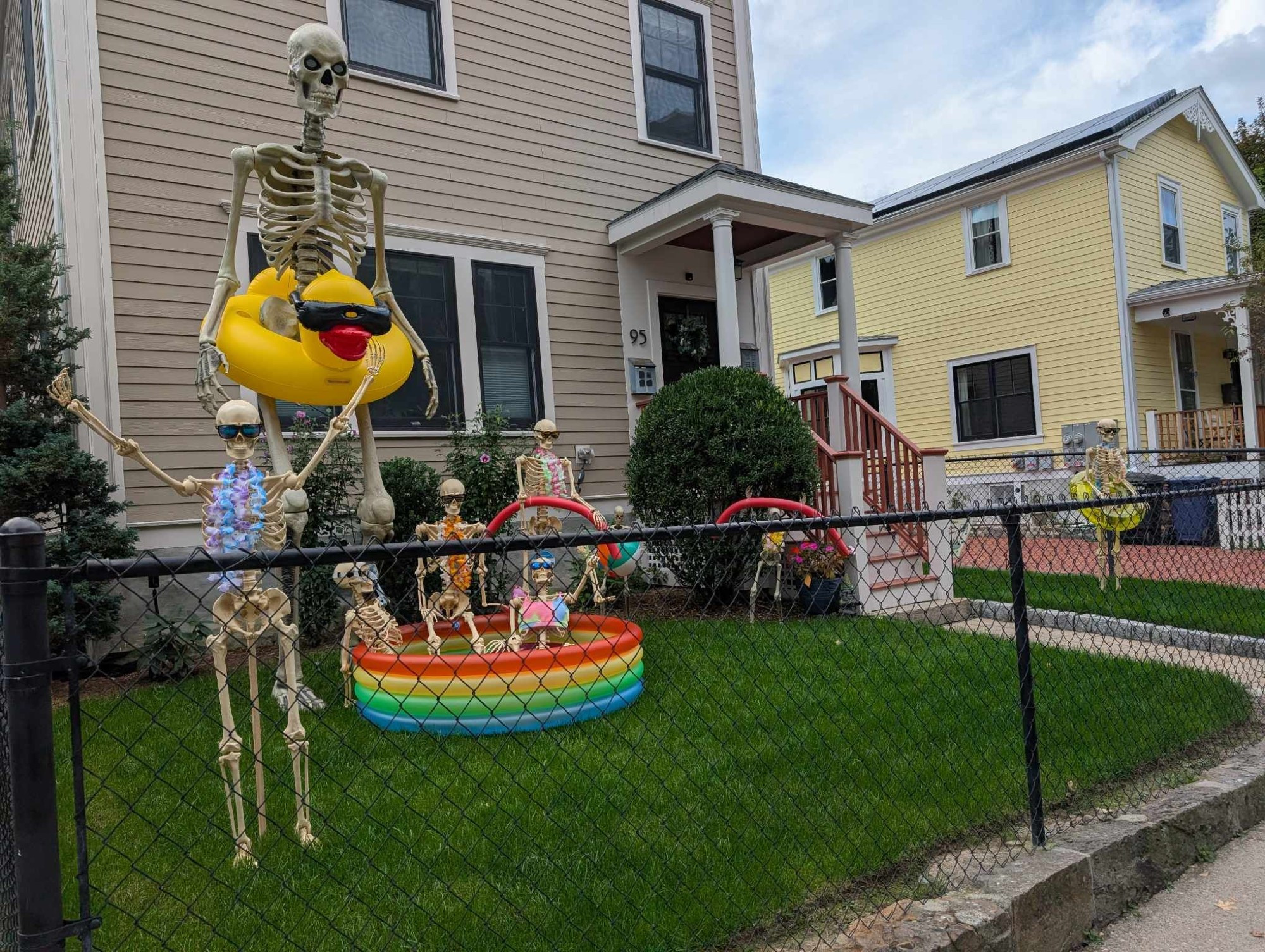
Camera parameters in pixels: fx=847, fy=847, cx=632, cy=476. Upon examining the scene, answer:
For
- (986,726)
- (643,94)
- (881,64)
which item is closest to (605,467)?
(643,94)

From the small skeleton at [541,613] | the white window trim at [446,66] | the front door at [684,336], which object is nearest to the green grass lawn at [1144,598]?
the front door at [684,336]

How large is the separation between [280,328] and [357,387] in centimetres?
55

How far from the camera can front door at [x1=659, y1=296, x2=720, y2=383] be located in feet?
32.1

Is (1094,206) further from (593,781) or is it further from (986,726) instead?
(593,781)

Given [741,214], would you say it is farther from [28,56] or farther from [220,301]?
[28,56]

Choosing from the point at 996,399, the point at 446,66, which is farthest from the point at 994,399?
the point at 446,66

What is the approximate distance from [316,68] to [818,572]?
5.11 m

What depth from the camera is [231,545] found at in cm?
318

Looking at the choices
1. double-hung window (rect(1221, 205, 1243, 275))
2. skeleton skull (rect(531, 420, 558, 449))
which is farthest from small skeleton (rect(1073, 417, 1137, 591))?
double-hung window (rect(1221, 205, 1243, 275))

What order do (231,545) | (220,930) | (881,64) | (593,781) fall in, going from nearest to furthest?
(220,930) → (231,545) → (593,781) → (881,64)

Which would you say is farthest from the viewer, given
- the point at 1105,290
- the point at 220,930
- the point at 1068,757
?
the point at 1105,290

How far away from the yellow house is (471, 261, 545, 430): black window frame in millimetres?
5174

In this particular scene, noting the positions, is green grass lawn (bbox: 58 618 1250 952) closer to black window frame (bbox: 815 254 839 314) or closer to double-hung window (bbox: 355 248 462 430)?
double-hung window (bbox: 355 248 462 430)

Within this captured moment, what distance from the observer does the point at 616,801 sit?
3.47 m
